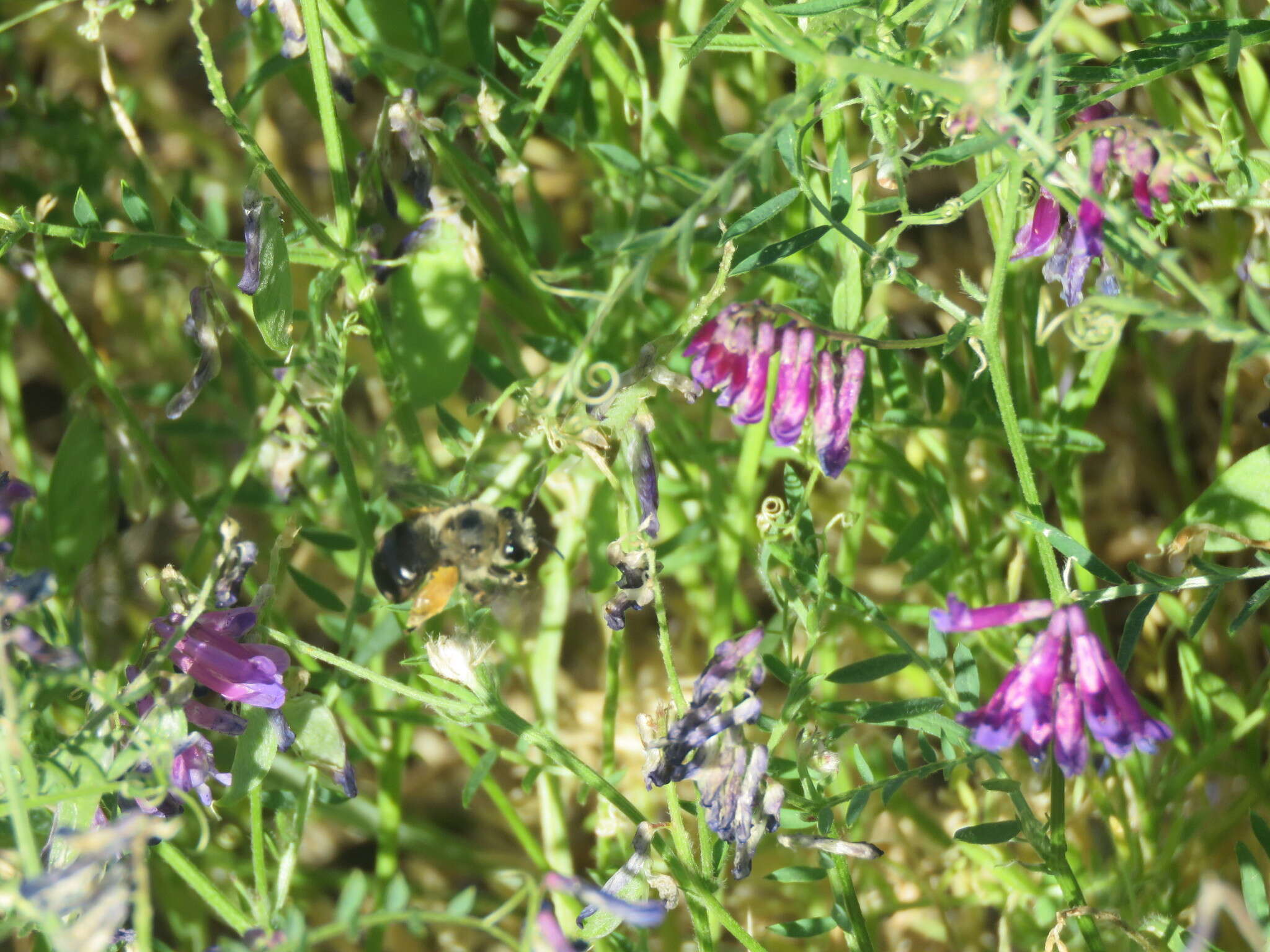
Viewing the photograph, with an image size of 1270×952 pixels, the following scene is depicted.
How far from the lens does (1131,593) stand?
3.71 ft

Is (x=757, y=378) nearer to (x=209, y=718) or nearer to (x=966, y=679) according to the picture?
(x=966, y=679)

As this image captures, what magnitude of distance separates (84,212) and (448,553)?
0.52 m

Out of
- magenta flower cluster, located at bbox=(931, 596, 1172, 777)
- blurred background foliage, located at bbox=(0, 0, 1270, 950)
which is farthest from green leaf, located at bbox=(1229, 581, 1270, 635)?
magenta flower cluster, located at bbox=(931, 596, 1172, 777)

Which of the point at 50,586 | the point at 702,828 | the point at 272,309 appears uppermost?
the point at 272,309

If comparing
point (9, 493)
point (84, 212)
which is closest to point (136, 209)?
point (84, 212)

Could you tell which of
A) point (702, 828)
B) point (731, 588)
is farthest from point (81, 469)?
point (702, 828)

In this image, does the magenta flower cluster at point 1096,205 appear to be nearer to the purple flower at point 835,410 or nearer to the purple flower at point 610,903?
the purple flower at point 835,410

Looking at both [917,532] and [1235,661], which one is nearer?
[917,532]

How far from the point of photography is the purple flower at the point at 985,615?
99cm

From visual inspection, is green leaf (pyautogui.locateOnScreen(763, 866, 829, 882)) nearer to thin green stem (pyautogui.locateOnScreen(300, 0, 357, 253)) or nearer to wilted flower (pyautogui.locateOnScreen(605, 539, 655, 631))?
wilted flower (pyautogui.locateOnScreen(605, 539, 655, 631))

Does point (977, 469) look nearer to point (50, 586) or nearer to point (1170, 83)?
point (1170, 83)

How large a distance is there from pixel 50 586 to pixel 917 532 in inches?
37.3

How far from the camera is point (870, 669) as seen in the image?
4.19 ft

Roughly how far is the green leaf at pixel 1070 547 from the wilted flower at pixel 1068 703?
0.26ft
